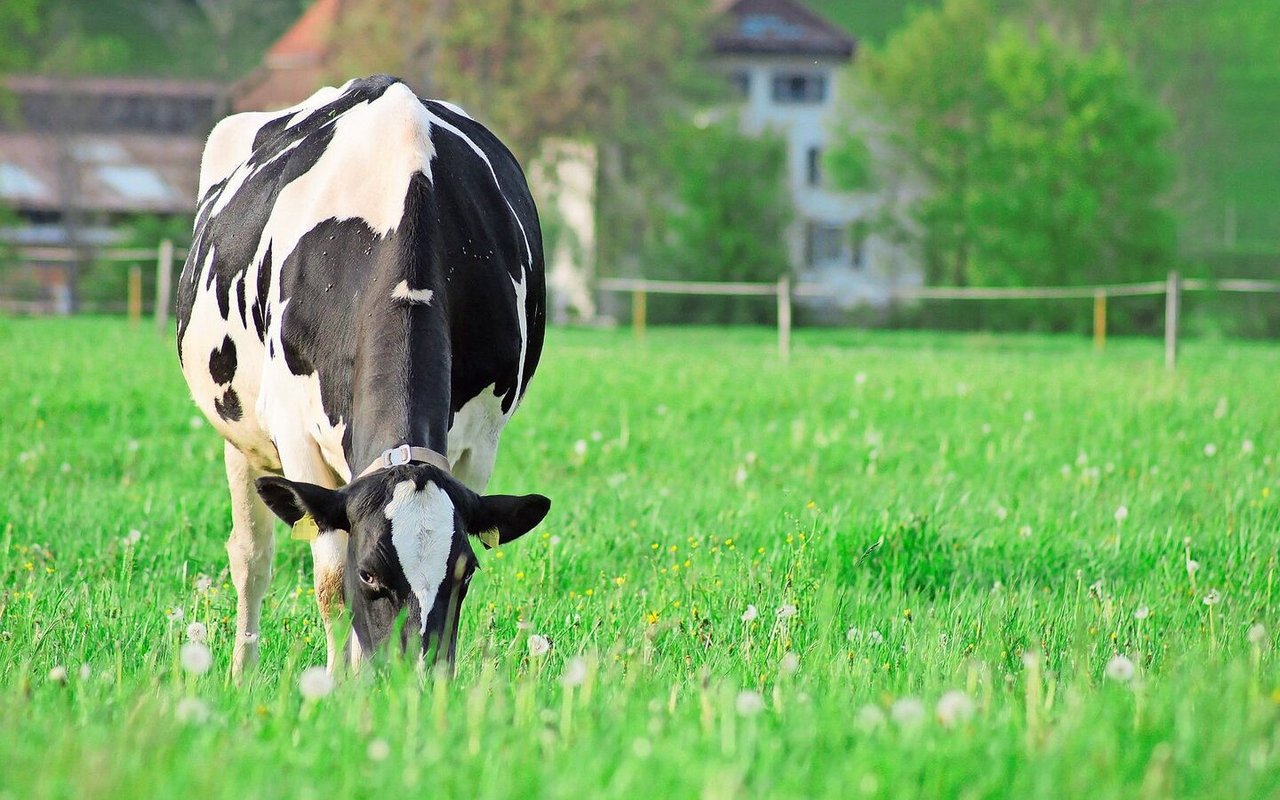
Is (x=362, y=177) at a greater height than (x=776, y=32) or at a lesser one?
lesser

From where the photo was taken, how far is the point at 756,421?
10477mm

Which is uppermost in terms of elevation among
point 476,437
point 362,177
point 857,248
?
point 857,248

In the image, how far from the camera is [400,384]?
3955mm

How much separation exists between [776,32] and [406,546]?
58.7 m

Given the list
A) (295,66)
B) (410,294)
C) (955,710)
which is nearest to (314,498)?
(410,294)

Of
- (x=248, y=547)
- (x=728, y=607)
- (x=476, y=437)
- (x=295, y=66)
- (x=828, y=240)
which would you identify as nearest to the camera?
(x=476, y=437)

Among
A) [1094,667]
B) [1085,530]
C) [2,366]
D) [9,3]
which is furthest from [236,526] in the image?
[9,3]

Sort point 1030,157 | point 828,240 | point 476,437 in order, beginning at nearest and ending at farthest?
point 476,437
point 1030,157
point 828,240

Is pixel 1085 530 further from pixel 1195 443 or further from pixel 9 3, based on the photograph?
pixel 9 3

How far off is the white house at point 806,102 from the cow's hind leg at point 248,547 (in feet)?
166

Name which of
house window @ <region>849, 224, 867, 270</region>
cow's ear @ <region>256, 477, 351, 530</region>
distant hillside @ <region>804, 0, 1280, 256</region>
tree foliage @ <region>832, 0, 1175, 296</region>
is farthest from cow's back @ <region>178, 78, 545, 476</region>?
distant hillside @ <region>804, 0, 1280, 256</region>

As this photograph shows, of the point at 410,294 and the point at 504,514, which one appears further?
the point at 410,294

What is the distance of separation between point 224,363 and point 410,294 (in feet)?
4.53

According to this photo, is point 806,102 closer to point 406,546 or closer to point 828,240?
point 828,240
